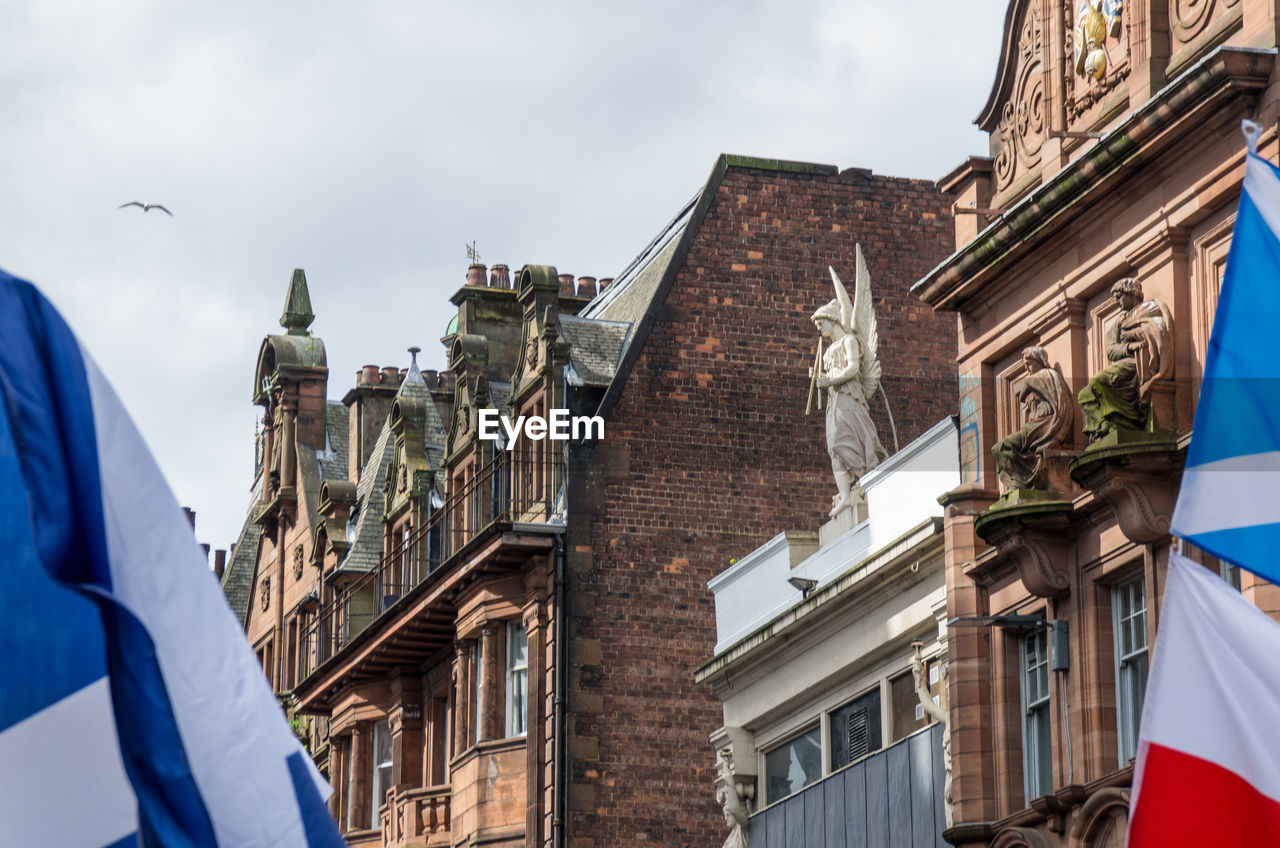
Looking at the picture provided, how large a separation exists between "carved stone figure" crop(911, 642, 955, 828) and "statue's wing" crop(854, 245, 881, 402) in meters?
6.23

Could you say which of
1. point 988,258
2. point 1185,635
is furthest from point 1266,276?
point 988,258

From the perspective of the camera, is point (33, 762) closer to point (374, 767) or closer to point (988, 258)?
point (988, 258)

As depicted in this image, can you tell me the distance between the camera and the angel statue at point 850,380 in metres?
34.7

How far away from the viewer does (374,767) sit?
50.6 metres

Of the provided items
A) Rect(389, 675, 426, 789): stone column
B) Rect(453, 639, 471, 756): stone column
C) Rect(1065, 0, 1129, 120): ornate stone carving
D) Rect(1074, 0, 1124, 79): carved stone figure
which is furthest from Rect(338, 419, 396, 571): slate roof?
Rect(1074, 0, 1124, 79): carved stone figure

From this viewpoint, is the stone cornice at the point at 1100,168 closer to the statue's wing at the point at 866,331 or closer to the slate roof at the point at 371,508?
the statue's wing at the point at 866,331

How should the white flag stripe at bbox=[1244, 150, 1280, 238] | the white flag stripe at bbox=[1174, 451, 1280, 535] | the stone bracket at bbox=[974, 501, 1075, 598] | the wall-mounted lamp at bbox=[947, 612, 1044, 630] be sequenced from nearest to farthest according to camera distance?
the white flag stripe at bbox=[1174, 451, 1280, 535]
the white flag stripe at bbox=[1244, 150, 1280, 238]
the stone bracket at bbox=[974, 501, 1075, 598]
the wall-mounted lamp at bbox=[947, 612, 1044, 630]

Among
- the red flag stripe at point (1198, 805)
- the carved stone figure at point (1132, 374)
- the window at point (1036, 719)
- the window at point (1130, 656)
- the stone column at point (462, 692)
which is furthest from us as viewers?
the stone column at point (462, 692)

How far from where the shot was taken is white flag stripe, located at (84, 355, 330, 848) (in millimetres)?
9023

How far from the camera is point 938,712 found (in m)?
28.2

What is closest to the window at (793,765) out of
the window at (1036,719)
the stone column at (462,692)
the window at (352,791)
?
the window at (1036,719)

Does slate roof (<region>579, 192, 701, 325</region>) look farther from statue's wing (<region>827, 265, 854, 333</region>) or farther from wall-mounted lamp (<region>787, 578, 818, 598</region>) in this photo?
wall-mounted lamp (<region>787, 578, 818, 598</region>)

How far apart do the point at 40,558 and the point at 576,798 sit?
31.3 metres

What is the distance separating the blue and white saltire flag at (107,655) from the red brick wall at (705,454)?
101 feet
